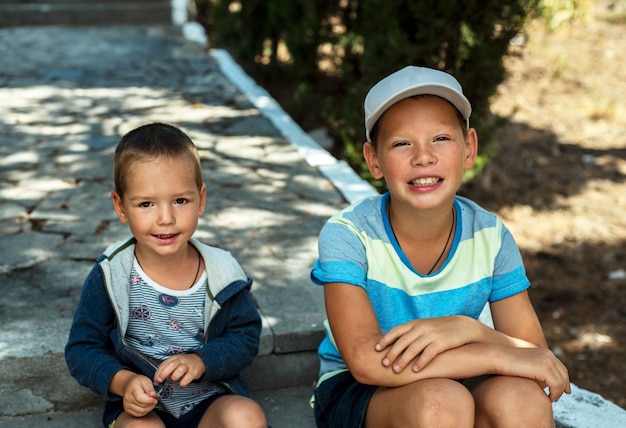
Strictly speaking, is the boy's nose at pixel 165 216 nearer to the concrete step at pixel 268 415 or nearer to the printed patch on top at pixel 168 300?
the printed patch on top at pixel 168 300

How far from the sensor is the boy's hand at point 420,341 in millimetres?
2223

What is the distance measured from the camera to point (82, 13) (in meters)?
11.3

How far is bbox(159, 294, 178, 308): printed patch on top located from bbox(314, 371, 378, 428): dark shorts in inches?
21.7

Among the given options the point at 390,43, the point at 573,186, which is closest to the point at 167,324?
the point at 390,43

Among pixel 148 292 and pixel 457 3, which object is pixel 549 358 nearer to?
pixel 148 292

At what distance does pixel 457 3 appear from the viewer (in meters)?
5.31

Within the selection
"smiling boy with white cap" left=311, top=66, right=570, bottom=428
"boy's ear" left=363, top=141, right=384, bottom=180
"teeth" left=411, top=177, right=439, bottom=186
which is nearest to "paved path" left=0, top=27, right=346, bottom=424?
"smiling boy with white cap" left=311, top=66, right=570, bottom=428

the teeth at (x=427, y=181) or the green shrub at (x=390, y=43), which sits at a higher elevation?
the teeth at (x=427, y=181)

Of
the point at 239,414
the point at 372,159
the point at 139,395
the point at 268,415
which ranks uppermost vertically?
the point at 372,159

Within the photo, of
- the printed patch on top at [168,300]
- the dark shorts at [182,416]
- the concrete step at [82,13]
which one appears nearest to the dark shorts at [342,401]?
the dark shorts at [182,416]

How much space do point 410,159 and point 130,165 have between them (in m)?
0.86

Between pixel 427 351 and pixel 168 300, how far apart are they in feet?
2.76

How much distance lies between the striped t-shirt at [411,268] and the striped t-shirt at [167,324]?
42cm

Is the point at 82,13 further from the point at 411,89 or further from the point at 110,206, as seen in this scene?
the point at 411,89
